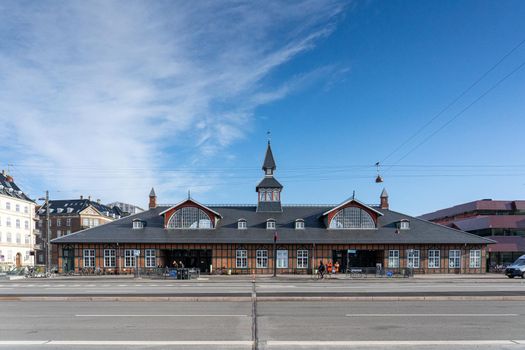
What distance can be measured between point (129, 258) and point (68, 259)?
6634mm

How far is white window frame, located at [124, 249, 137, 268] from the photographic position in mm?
41969

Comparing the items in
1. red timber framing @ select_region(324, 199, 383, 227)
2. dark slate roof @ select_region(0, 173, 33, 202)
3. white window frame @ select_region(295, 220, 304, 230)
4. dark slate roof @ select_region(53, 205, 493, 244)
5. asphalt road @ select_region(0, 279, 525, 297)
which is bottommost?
asphalt road @ select_region(0, 279, 525, 297)

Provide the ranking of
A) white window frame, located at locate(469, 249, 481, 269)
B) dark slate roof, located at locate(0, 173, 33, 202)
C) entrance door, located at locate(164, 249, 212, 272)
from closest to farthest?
white window frame, located at locate(469, 249, 481, 269) < entrance door, located at locate(164, 249, 212, 272) < dark slate roof, located at locate(0, 173, 33, 202)

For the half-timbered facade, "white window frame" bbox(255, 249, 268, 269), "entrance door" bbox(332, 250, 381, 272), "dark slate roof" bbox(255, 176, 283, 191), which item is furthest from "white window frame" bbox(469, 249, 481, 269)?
"dark slate roof" bbox(255, 176, 283, 191)

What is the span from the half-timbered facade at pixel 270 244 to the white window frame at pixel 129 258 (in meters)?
0.10

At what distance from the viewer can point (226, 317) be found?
12789 mm

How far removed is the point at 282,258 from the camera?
42219 mm

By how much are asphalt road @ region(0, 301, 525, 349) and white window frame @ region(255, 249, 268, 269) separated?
26.0 meters

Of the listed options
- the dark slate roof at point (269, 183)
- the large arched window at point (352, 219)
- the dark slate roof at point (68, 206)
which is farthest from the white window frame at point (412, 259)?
the dark slate roof at point (68, 206)

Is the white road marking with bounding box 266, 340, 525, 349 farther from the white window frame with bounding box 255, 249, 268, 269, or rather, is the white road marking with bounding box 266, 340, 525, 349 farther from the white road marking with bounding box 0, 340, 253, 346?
the white window frame with bounding box 255, 249, 268, 269

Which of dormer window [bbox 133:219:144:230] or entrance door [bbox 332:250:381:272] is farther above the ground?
dormer window [bbox 133:219:144:230]

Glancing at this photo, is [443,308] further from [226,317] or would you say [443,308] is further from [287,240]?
[287,240]

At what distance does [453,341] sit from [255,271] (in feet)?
109

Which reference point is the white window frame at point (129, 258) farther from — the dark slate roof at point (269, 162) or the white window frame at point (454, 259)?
the white window frame at point (454, 259)
